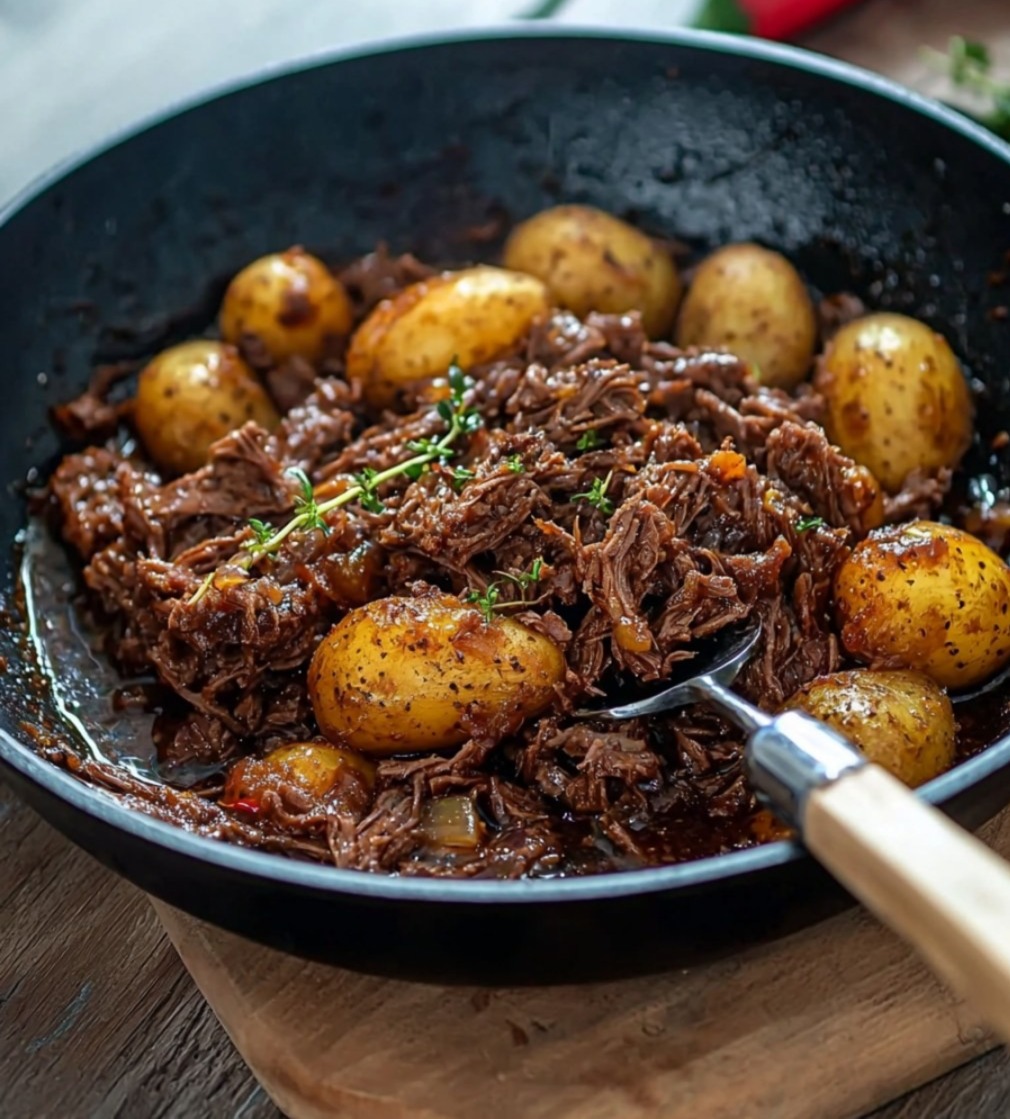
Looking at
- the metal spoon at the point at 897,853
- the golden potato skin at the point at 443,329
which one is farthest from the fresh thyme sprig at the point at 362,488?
the metal spoon at the point at 897,853

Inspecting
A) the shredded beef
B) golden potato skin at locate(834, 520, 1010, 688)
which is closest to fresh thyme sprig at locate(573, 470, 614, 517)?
the shredded beef

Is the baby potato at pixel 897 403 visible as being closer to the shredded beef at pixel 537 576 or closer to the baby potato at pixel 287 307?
the shredded beef at pixel 537 576

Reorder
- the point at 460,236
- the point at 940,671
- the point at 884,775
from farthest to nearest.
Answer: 1. the point at 460,236
2. the point at 940,671
3. the point at 884,775

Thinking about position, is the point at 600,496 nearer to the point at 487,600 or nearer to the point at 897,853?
the point at 487,600

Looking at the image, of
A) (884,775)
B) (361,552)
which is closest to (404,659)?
(361,552)

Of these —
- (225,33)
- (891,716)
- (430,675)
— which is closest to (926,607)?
(891,716)

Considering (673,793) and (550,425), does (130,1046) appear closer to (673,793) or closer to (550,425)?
(673,793)

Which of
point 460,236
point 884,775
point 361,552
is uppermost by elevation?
point 460,236
